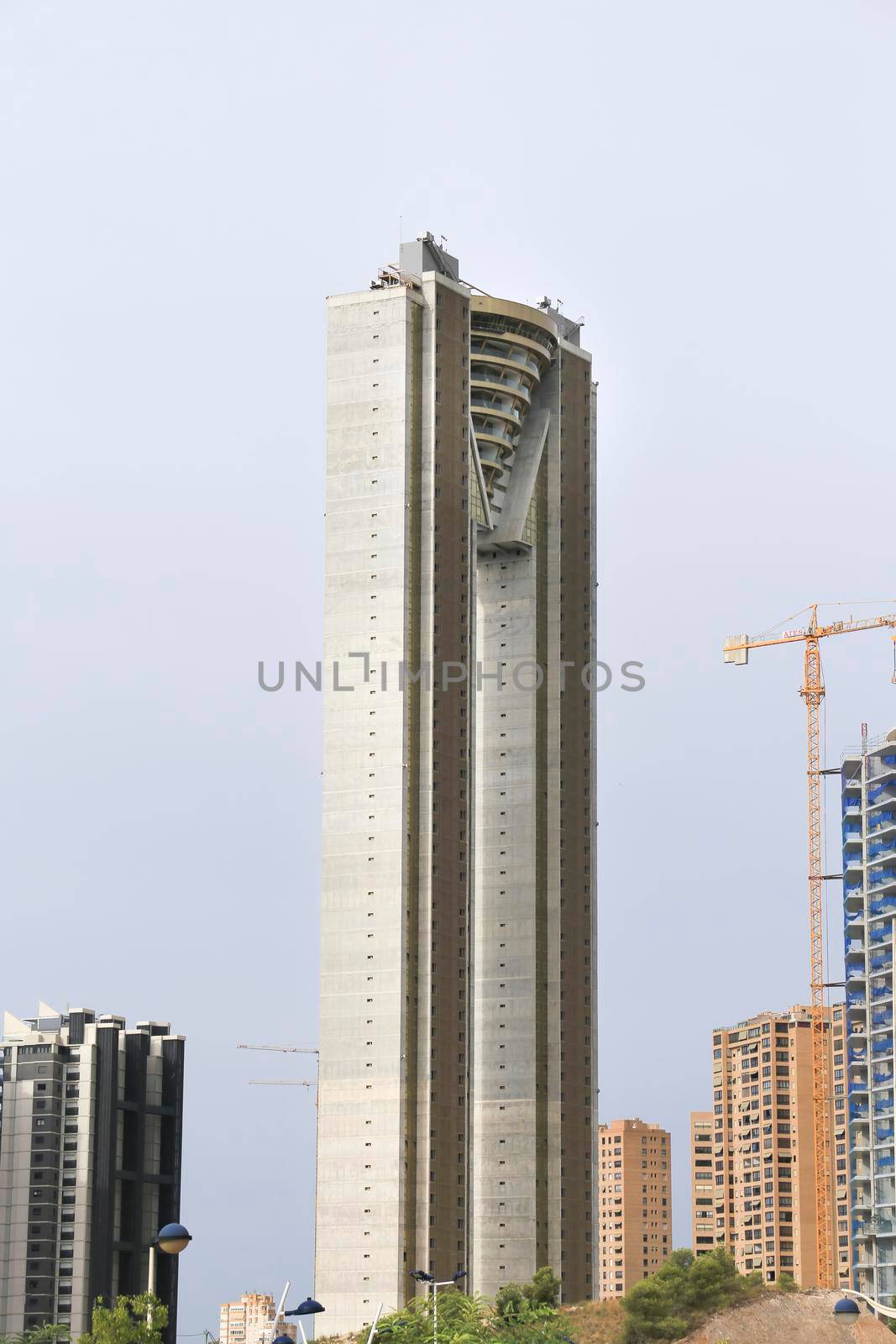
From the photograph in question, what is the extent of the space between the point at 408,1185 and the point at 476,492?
189 ft

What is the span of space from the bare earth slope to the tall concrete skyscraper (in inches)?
1037

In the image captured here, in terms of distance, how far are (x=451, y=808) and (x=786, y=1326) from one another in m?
47.6

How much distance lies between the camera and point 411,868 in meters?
167

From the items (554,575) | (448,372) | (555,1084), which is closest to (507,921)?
(555,1084)

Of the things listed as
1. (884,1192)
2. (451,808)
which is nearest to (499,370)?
(451,808)

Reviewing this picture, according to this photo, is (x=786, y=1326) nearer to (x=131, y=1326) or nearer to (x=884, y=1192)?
(x=884, y=1192)

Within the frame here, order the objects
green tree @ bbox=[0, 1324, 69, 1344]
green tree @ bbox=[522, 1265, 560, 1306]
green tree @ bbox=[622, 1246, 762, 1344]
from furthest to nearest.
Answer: green tree @ bbox=[0, 1324, 69, 1344]
green tree @ bbox=[522, 1265, 560, 1306]
green tree @ bbox=[622, 1246, 762, 1344]

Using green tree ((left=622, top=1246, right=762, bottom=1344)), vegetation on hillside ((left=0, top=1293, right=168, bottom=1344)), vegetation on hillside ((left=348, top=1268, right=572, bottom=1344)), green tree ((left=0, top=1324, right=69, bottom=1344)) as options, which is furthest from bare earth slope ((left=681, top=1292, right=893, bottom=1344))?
vegetation on hillside ((left=0, top=1293, right=168, bottom=1344))

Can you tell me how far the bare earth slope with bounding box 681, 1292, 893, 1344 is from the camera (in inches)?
5472

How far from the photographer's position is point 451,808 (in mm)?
171125

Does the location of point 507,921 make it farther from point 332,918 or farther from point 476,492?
point 476,492

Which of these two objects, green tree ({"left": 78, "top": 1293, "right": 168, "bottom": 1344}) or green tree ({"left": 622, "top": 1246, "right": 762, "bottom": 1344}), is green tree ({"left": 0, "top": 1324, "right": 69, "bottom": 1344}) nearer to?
green tree ({"left": 622, "top": 1246, "right": 762, "bottom": 1344})

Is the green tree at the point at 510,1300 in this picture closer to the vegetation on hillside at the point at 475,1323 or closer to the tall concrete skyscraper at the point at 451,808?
the vegetation on hillside at the point at 475,1323

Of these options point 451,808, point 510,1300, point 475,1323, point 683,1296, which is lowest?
point 510,1300
